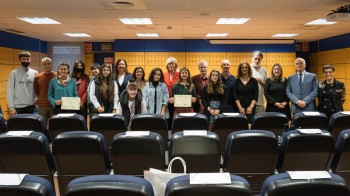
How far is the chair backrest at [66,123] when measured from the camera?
3762 millimetres

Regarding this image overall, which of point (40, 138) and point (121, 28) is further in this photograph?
point (121, 28)

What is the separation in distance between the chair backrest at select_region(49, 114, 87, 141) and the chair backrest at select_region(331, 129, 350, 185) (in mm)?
2546

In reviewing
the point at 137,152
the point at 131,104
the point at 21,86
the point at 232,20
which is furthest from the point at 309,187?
the point at 232,20

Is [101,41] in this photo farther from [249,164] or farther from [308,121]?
[249,164]

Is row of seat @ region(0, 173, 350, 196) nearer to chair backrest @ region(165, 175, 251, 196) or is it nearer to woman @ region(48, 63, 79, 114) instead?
chair backrest @ region(165, 175, 251, 196)

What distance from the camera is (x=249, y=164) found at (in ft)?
8.98

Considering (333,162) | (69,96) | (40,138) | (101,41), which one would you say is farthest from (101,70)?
(101,41)

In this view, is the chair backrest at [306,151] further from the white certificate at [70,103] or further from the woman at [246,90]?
the white certificate at [70,103]

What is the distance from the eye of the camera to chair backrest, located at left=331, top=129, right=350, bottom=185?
2.66 m

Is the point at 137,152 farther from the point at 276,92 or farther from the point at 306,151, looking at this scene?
the point at 276,92

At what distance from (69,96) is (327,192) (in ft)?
14.9

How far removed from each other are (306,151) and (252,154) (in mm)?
436

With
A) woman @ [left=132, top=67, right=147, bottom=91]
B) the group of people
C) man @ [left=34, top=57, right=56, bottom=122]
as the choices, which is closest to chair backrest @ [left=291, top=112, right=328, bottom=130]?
the group of people

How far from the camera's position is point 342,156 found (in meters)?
2.71
